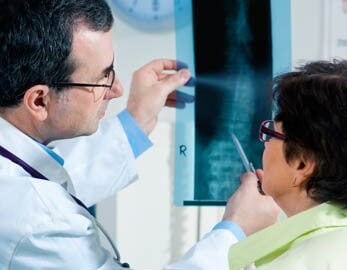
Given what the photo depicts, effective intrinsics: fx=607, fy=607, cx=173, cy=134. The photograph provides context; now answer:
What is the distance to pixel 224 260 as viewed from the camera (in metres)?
1.00

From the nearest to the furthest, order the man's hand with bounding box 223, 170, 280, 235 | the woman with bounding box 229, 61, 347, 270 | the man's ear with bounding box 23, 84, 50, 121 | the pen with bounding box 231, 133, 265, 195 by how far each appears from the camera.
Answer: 1. the woman with bounding box 229, 61, 347, 270
2. the man's ear with bounding box 23, 84, 50, 121
3. the man's hand with bounding box 223, 170, 280, 235
4. the pen with bounding box 231, 133, 265, 195

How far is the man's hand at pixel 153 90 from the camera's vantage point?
49.0 inches

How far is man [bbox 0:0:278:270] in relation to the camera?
878 mm

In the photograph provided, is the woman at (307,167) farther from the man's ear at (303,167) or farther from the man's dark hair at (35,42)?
the man's dark hair at (35,42)

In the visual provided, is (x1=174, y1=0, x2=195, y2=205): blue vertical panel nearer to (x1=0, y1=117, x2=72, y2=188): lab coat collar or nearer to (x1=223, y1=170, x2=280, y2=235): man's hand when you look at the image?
(x1=223, y1=170, x2=280, y2=235): man's hand

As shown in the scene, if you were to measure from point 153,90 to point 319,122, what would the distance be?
0.50 meters

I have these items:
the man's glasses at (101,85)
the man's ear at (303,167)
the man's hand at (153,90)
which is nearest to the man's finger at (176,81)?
the man's hand at (153,90)

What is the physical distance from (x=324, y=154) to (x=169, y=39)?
0.55 m

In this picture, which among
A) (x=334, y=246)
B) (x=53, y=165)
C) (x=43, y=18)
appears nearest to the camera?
(x=334, y=246)

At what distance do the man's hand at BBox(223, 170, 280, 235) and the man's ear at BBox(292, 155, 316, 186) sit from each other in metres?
0.20

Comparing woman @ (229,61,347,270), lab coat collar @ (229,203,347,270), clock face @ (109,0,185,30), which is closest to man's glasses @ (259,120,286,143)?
woman @ (229,61,347,270)

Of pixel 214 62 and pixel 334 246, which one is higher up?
pixel 214 62

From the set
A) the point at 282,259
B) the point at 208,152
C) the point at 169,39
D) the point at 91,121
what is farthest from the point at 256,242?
the point at 169,39

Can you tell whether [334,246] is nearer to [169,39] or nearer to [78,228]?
[78,228]
